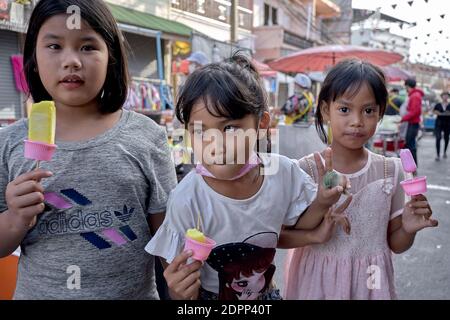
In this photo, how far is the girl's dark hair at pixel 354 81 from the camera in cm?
147

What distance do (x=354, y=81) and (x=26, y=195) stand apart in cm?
117

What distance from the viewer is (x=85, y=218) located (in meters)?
1.16

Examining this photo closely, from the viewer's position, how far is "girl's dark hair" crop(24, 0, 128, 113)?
3.78 feet

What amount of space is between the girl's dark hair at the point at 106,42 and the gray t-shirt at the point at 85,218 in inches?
5.4

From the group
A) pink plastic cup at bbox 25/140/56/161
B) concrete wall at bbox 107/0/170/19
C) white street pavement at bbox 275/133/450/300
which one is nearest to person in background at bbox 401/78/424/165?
white street pavement at bbox 275/133/450/300

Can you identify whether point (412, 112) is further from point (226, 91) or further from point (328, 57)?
point (226, 91)

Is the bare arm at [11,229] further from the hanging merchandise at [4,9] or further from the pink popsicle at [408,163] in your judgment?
the hanging merchandise at [4,9]

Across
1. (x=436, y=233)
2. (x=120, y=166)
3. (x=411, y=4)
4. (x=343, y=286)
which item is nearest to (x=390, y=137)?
(x=411, y=4)

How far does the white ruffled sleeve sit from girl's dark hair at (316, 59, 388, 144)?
749 millimetres

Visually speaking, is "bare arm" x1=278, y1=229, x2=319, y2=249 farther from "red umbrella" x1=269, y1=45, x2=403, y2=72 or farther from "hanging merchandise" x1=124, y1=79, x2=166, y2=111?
"red umbrella" x1=269, y1=45, x2=403, y2=72

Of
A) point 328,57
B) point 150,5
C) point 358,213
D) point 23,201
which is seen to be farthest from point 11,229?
point 150,5

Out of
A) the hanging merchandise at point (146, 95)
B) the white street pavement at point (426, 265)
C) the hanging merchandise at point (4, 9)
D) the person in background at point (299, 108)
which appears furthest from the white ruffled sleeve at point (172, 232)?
the person in background at point (299, 108)
